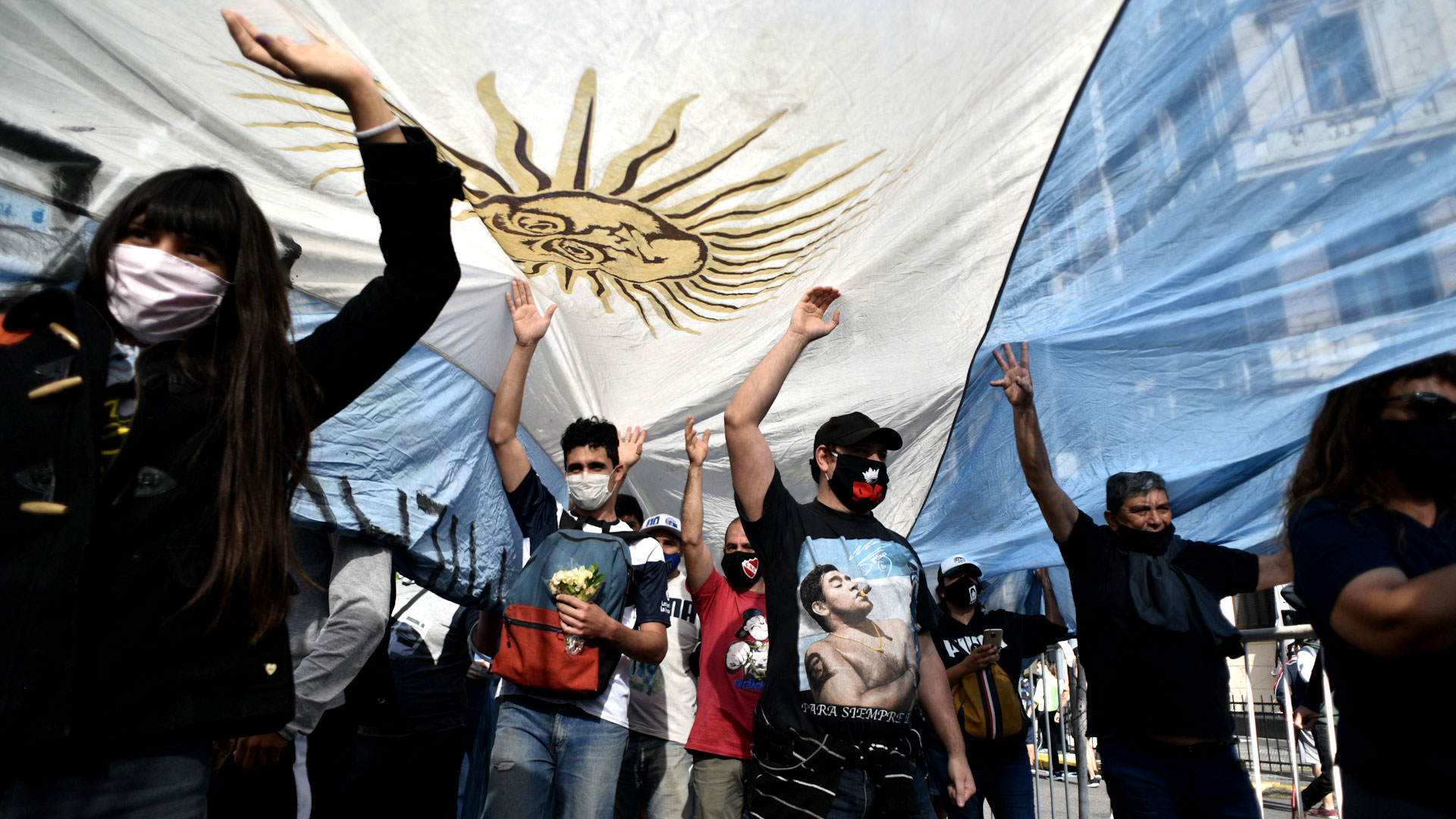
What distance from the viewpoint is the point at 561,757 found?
10.2ft

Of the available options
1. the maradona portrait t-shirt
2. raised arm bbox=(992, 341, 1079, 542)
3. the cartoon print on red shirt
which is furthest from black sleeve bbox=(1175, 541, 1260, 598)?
the cartoon print on red shirt

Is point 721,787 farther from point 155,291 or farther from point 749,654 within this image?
point 155,291

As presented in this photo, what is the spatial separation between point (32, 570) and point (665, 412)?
134 inches

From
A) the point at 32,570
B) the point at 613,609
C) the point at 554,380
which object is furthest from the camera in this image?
the point at 554,380

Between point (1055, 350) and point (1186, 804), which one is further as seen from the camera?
point (1055, 350)

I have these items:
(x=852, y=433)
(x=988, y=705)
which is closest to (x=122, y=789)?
(x=852, y=433)

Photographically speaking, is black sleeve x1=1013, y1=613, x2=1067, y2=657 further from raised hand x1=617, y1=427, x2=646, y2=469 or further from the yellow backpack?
raised hand x1=617, y1=427, x2=646, y2=469

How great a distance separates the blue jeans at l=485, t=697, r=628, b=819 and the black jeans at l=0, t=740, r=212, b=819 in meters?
1.76

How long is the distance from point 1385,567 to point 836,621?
1.39m

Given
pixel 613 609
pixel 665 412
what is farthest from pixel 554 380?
pixel 613 609

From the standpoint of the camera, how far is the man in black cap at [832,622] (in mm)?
2598

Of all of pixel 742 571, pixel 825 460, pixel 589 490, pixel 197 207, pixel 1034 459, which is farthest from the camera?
pixel 742 571

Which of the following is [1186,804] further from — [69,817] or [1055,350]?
[69,817]

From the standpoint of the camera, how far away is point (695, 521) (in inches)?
155
